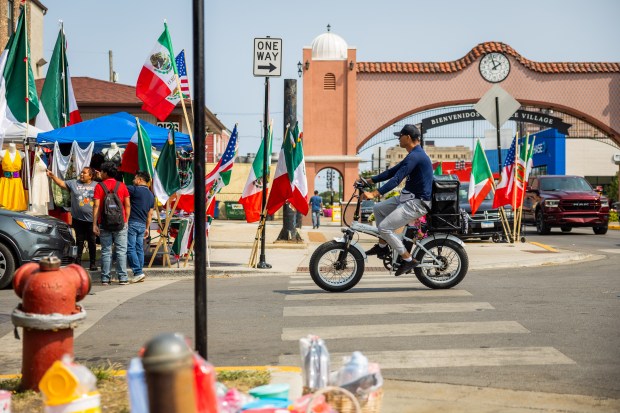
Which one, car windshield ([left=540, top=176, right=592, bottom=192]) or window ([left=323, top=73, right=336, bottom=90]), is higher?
window ([left=323, top=73, right=336, bottom=90])

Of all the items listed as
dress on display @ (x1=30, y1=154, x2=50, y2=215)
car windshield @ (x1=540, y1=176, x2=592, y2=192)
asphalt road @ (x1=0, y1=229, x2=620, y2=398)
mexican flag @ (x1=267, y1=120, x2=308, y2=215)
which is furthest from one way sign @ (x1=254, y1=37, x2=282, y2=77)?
car windshield @ (x1=540, y1=176, x2=592, y2=192)

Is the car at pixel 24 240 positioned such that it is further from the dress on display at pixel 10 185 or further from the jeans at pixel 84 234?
the dress on display at pixel 10 185

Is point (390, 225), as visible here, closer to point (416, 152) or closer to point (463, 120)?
point (416, 152)

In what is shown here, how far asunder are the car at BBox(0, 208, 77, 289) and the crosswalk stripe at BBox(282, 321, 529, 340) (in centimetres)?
509

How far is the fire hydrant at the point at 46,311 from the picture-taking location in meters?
4.62

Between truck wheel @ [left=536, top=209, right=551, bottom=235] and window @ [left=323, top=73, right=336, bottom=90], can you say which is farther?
window @ [left=323, top=73, right=336, bottom=90]

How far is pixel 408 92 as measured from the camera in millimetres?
35094

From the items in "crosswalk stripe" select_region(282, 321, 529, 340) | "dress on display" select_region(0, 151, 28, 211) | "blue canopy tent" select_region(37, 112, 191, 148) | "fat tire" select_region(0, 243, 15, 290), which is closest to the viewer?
"crosswalk stripe" select_region(282, 321, 529, 340)

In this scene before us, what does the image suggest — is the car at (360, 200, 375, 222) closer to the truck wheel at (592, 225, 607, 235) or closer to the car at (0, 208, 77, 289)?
the truck wheel at (592, 225, 607, 235)

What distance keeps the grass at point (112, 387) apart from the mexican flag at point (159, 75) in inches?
316

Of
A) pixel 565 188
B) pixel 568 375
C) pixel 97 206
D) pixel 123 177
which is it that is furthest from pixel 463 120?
pixel 568 375

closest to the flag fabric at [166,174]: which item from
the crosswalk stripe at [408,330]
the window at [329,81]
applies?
the crosswalk stripe at [408,330]

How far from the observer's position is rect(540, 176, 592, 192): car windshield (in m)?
26.1

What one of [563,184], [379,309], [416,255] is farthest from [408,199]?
[563,184]
